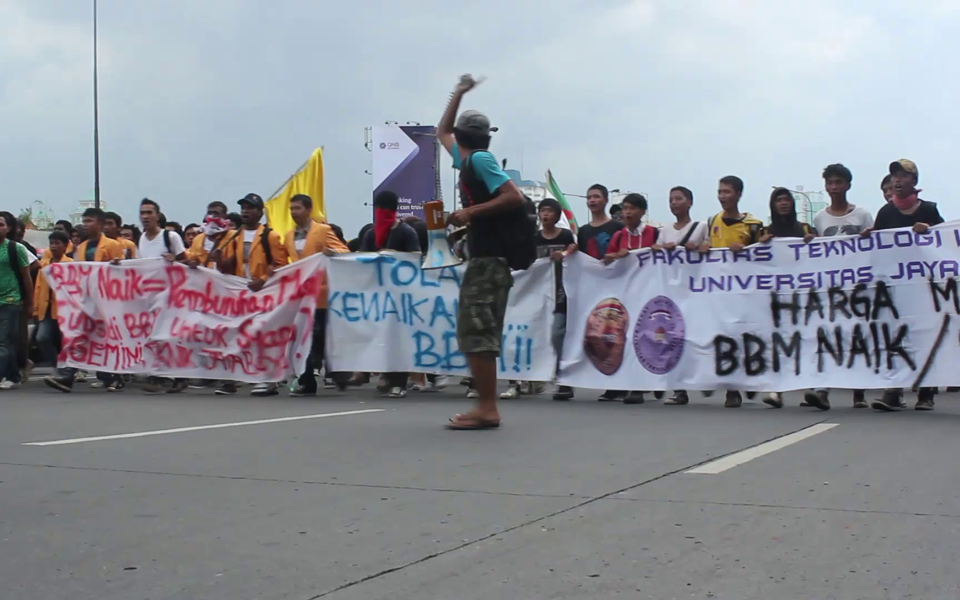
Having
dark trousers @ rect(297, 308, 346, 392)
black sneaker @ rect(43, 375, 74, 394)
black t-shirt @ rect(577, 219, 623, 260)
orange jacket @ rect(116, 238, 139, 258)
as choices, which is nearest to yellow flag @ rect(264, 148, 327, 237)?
orange jacket @ rect(116, 238, 139, 258)

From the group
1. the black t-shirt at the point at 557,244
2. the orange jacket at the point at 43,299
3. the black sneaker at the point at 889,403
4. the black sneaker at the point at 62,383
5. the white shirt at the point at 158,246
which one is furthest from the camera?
the orange jacket at the point at 43,299

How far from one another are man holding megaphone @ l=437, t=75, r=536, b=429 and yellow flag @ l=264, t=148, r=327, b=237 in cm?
946

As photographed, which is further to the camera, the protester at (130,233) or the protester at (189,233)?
the protester at (189,233)

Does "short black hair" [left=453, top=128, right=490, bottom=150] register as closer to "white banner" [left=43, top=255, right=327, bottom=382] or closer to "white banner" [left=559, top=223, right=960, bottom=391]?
"white banner" [left=559, top=223, right=960, bottom=391]

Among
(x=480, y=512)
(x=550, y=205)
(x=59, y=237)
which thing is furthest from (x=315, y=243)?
(x=480, y=512)

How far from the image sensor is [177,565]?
3.67m

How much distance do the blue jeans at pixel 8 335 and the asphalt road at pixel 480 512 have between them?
4.42m

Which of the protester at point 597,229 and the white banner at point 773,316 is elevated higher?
the protester at point 597,229

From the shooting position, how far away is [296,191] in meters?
16.7

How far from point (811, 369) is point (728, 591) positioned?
248 inches

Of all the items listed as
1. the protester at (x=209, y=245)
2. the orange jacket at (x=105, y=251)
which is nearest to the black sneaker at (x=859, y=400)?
the protester at (x=209, y=245)

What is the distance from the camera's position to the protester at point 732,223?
9.98m

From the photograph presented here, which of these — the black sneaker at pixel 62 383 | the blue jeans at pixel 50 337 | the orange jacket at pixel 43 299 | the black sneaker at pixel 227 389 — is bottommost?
the black sneaker at pixel 227 389

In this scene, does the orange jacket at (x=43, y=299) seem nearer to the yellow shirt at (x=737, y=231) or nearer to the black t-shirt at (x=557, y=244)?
the black t-shirt at (x=557, y=244)
